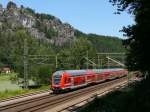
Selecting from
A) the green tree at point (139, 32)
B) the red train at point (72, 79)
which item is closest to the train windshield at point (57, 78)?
the red train at point (72, 79)

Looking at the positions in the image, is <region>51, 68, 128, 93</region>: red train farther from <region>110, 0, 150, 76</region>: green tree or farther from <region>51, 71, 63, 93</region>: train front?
<region>110, 0, 150, 76</region>: green tree

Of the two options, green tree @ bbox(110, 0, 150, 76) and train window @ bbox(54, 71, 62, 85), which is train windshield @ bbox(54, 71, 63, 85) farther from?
green tree @ bbox(110, 0, 150, 76)

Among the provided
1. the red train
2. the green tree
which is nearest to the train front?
the red train

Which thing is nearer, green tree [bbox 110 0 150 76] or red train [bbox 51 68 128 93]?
green tree [bbox 110 0 150 76]

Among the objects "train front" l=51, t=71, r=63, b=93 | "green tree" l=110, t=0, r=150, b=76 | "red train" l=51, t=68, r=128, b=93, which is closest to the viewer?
"green tree" l=110, t=0, r=150, b=76

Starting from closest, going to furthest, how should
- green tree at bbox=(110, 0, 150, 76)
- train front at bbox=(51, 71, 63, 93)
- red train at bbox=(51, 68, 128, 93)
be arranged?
green tree at bbox=(110, 0, 150, 76) < train front at bbox=(51, 71, 63, 93) < red train at bbox=(51, 68, 128, 93)

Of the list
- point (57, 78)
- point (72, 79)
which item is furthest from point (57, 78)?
point (72, 79)

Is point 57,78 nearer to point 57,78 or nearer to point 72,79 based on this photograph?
point 57,78

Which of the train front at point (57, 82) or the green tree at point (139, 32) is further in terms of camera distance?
the train front at point (57, 82)

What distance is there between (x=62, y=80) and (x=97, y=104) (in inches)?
926

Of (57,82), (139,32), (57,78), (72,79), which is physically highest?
(139,32)

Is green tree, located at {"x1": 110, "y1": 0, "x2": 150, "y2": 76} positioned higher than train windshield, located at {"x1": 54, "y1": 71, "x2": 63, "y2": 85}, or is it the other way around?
green tree, located at {"x1": 110, "y1": 0, "x2": 150, "y2": 76}

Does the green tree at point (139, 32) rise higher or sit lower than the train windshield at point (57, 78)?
higher

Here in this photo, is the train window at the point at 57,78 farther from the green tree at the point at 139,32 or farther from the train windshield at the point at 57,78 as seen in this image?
the green tree at the point at 139,32
